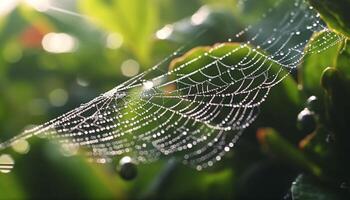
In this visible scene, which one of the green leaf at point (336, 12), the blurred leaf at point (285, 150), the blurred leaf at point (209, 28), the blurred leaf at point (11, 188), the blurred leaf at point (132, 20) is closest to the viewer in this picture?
the green leaf at point (336, 12)

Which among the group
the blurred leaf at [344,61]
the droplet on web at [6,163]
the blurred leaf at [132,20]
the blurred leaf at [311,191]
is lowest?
the blurred leaf at [311,191]

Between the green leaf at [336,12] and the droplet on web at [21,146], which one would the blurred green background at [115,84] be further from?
the green leaf at [336,12]

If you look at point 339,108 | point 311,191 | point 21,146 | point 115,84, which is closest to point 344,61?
point 339,108

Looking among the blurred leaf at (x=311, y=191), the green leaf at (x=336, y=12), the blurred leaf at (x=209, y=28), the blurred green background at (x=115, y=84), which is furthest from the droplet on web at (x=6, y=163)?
the green leaf at (x=336, y=12)

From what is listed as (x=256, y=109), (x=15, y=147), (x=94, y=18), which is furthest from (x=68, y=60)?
(x=256, y=109)

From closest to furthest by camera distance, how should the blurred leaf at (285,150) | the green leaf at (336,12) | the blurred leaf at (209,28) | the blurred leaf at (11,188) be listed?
the green leaf at (336,12) → the blurred leaf at (285,150) → the blurred leaf at (11,188) → the blurred leaf at (209,28)

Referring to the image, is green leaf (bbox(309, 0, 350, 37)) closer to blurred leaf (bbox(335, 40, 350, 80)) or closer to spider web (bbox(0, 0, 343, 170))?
blurred leaf (bbox(335, 40, 350, 80))
